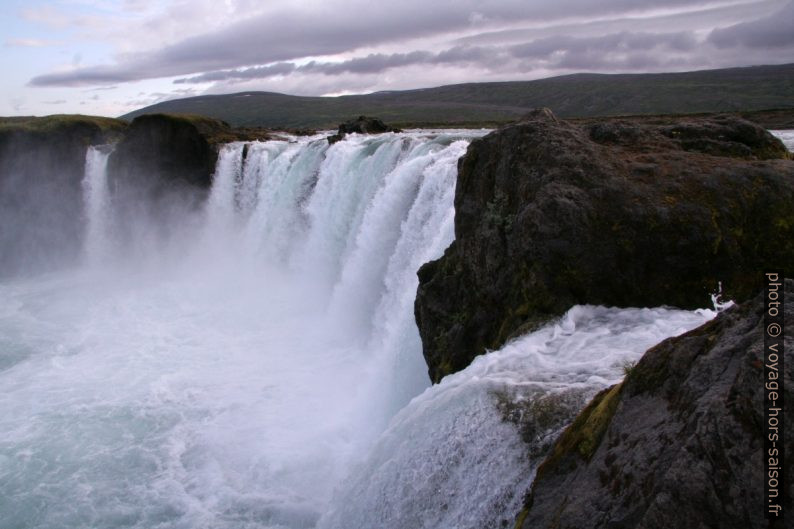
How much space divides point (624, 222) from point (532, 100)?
118263 mm

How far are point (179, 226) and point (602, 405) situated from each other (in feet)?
105

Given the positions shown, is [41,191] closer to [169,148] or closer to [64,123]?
[64,123]

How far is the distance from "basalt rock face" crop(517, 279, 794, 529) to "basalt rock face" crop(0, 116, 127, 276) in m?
39.1

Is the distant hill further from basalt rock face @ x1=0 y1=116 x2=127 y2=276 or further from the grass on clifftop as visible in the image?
basalt rock face @ x1=0 y1=116 x2=127 y2=276

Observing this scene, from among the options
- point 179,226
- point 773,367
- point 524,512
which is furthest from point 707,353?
point 179,226

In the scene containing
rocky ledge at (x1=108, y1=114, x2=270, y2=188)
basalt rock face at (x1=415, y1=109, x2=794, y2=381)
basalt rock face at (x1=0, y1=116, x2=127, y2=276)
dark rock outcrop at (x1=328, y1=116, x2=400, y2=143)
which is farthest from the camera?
basalt rock face at (x1=0, y1=116, x2=127, y2=276)

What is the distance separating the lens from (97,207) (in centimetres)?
3603

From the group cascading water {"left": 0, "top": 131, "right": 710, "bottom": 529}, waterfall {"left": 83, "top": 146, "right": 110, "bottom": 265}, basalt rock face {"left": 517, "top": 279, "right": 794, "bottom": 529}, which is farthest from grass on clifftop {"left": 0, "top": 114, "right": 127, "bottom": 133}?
basalt rock face {"left": 517, "top": 279, "right": 794, "bottom": 529}

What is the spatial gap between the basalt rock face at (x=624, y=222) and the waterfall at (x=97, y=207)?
32.4 metres

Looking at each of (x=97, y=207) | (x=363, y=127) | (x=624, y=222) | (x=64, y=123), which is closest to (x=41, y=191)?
Answer: (x=97, y=207)

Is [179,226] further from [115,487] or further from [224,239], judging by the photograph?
[115,487]

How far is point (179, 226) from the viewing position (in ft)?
109

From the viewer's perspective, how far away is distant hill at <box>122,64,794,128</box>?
88875 mm

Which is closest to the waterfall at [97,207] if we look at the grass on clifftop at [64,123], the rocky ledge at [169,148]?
the rocky ledge at [169,148]
